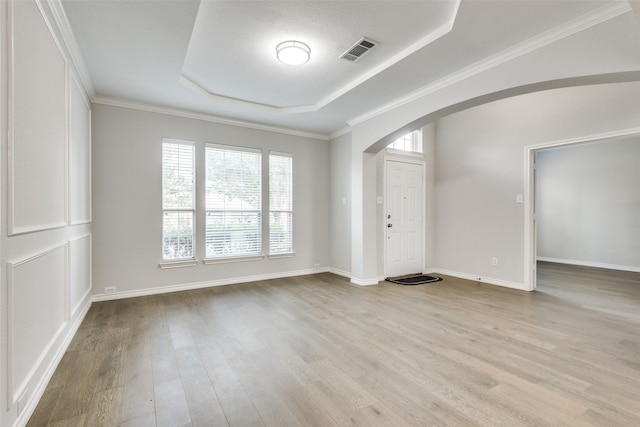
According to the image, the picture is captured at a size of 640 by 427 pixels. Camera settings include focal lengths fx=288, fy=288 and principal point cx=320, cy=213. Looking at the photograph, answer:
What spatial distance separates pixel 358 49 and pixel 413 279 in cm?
390

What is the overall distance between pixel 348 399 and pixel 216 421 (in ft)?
2.68

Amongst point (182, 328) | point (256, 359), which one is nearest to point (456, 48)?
point (256, 359)

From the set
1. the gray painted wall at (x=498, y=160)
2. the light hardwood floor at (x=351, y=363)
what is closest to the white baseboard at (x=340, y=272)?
the light hardwood floor at (x=351, y=363)

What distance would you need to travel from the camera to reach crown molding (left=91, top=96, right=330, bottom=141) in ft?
13.1

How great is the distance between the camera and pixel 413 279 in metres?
5.22

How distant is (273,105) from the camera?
4.47 metres

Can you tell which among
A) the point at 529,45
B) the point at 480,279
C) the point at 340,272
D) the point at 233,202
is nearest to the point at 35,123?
the point at 233,202

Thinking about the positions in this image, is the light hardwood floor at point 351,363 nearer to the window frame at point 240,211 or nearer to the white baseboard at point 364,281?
the white baseboard at point 364,281

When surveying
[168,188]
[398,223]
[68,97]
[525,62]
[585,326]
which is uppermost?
[525,62]

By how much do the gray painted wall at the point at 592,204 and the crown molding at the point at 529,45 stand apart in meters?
4.95

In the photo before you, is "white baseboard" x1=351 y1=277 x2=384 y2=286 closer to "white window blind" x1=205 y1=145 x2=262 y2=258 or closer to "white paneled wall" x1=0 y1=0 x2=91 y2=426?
"white window blind" x1=205 y1=145 x2=262 y2=258

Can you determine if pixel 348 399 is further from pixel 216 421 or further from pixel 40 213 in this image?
pixel 40 213

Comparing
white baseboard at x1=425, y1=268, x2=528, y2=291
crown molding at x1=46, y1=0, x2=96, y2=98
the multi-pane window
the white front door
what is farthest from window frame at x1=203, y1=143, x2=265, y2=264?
white baseboard at x1=425, y1=268, x2=528, y2=291

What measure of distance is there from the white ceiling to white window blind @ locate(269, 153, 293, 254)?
1.51m
